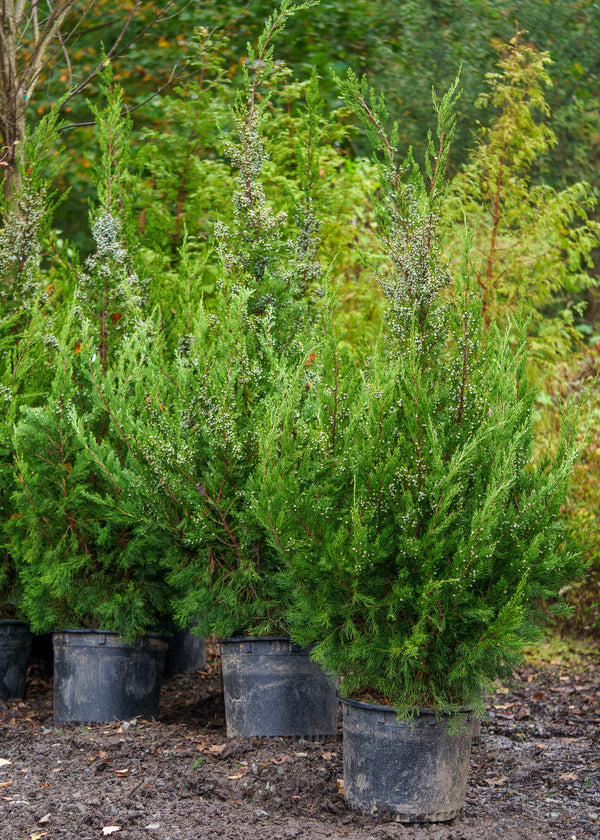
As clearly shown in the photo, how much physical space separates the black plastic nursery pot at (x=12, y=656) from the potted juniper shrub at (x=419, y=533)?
2.13 metres

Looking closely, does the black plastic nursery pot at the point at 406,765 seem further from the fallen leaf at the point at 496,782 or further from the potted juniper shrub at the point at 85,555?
the potted juniper shrub at the point at 85,555

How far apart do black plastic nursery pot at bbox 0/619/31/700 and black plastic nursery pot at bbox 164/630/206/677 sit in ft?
3.95

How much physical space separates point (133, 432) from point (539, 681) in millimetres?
3672

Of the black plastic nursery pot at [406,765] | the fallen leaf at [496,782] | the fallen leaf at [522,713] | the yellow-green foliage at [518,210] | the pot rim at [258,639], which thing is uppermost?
the yellow-green foliage at [518,210]

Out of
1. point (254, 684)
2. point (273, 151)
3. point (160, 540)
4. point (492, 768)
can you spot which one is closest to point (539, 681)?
point (492, 768)

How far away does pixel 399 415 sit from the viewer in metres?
3.17

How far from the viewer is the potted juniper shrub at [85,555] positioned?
4.07m

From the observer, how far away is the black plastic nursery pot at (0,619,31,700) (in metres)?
4.59

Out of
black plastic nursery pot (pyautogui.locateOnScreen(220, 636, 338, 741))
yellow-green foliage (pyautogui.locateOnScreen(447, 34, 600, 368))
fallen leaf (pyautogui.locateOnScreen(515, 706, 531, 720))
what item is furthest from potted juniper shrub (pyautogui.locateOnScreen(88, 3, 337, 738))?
yellow-green foliage (pyautogui.locateOnScreen(447, 34, 600, 368))

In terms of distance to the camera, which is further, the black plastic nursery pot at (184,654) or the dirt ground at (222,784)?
the black plastic nursery pot at (184,654)

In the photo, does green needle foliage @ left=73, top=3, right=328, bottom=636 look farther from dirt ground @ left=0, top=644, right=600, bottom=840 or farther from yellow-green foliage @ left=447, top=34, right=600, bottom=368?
yellow-green foliage @ left=447, top=34, right=600, bottom=368

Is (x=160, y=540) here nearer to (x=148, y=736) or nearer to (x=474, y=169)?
(x=148, y=736)

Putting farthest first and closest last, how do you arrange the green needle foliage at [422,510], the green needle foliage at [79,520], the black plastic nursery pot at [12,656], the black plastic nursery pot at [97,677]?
the black plastic nursery pot at [12,656]
the black plastic nursery pot at [97,677]
the green needle foliage at [79,520]
the green needle foliage at [422,510]

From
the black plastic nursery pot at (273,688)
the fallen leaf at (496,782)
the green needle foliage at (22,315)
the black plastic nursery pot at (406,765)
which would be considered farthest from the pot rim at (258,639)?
the green needle foliage at (22,315)
